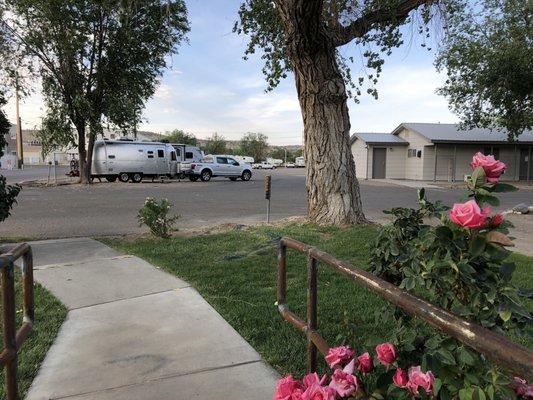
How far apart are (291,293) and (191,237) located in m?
3.97

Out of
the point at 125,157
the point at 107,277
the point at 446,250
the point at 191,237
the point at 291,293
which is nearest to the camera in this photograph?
the point at 446,250

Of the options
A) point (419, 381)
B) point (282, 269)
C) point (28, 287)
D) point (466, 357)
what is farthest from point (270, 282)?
point (466, 357)

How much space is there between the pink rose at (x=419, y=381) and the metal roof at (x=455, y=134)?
34922 mm

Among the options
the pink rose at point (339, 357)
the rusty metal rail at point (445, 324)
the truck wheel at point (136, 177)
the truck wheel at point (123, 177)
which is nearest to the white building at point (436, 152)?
the truck wheel at point (136, 177)

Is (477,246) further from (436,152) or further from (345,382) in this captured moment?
(436,152)

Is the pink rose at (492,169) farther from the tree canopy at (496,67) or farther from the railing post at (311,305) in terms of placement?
the tree canopy at (496,67)

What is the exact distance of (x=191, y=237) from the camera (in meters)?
9.16

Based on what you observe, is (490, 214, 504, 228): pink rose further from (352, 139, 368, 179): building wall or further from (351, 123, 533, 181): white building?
(352, 139, 368, 179): building wall

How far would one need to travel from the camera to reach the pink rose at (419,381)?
197 centimetres

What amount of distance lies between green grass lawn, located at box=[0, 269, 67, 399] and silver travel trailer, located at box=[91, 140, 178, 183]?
26.4 m

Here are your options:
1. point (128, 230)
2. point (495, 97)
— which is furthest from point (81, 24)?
point (495, 97)

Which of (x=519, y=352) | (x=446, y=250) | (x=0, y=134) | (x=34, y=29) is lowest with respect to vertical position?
(x=519, y=352)

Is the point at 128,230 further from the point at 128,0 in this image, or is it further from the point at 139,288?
the point at 139,288

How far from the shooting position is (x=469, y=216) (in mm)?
1922
